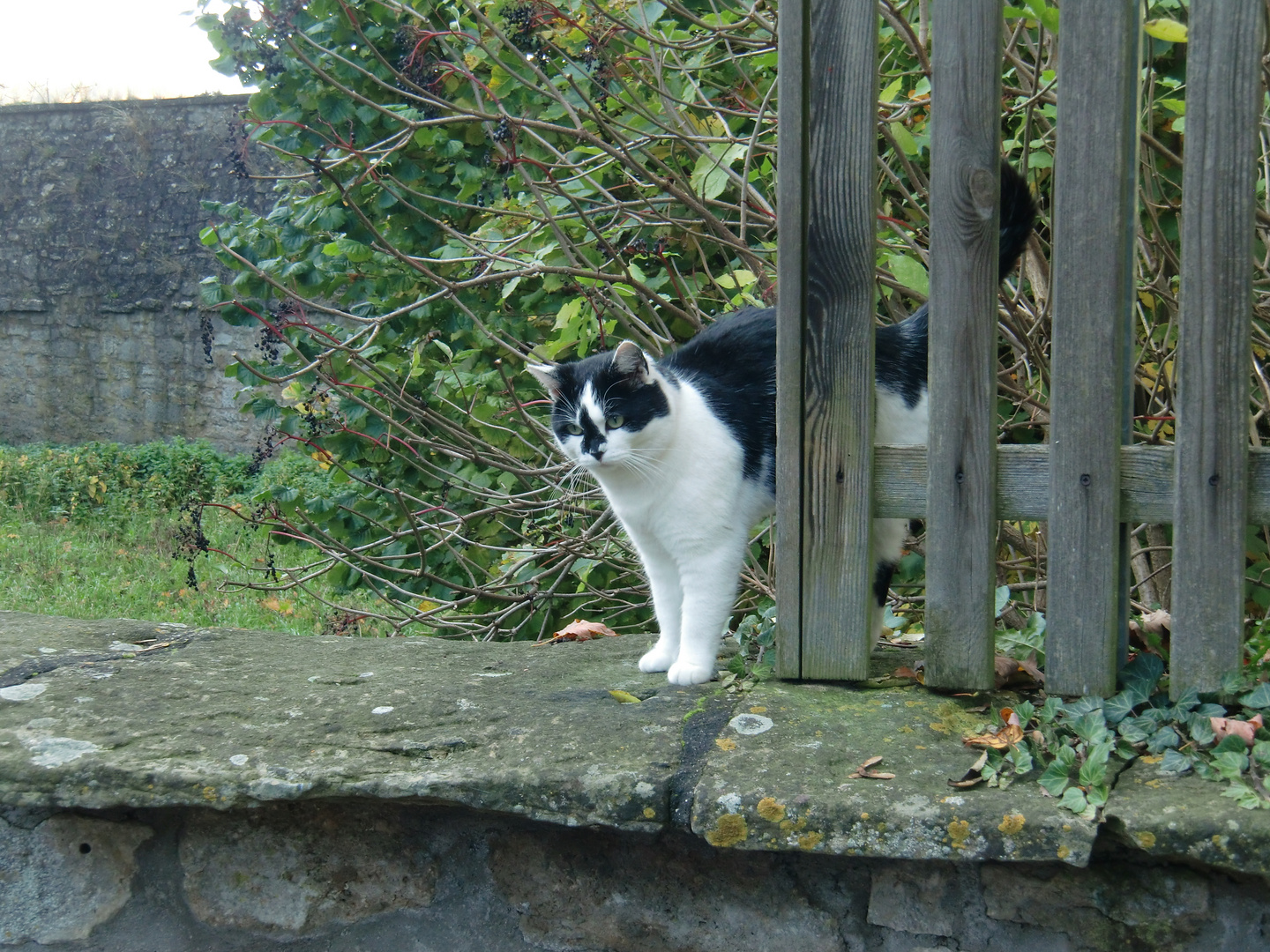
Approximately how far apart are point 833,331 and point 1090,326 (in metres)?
0.44

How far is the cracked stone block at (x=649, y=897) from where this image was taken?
5.50ft

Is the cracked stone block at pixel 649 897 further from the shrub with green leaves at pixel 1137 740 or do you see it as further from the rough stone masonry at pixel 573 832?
the shrub with green leaves at pixel 1137 740

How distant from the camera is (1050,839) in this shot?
1.46 metres

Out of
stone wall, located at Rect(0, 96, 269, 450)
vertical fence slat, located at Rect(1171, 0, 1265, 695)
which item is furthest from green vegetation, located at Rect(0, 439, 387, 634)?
vertical fence slat, located at Rect(1171, 0, 1265, 695)

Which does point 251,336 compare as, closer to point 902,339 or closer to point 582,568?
point 582,568

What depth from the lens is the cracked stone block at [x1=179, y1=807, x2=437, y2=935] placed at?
1824 millimetres

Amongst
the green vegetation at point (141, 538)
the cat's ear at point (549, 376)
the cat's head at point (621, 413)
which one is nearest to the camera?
the cat's head at point (621, 413)

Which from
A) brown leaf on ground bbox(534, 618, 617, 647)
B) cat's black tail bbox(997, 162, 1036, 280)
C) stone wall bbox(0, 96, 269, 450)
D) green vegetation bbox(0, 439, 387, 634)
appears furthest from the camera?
stone wall bbox(0, 96, 269, 450)

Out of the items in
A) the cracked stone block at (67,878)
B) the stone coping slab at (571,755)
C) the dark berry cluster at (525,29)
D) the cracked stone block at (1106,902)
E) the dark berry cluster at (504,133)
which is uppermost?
the dark berry cluster at (525,29)

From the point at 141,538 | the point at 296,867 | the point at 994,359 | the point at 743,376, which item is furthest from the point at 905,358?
the point at 141,538

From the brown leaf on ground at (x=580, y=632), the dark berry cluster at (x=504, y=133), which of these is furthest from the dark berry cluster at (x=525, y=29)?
the brown leaf on ground at (x=580, y=632)

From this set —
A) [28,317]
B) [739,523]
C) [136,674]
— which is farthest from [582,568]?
[28,317]

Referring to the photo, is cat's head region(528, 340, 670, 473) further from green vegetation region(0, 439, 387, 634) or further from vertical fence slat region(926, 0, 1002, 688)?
green vegetation region(0, 439, 387, 634)

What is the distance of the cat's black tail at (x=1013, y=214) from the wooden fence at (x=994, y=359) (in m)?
0.24
